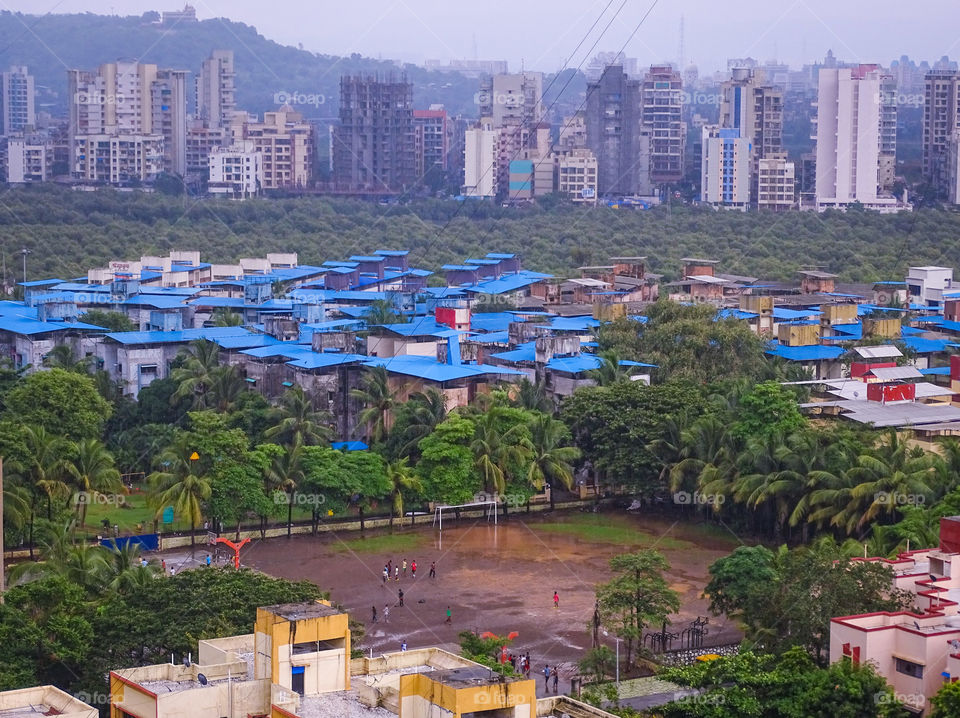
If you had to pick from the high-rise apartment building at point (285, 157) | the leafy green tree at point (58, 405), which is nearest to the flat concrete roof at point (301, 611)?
the leafy green tree at point (58, 405)

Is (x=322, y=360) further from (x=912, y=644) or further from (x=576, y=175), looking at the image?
(x=576, y=175)

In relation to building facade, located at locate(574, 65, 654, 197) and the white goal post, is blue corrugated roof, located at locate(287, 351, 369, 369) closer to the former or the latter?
the white goal post

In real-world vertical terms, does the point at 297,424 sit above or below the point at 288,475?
above

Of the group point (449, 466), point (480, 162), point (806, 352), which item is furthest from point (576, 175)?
point (449, 466)

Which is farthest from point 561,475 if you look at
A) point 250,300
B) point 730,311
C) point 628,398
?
point 250,300

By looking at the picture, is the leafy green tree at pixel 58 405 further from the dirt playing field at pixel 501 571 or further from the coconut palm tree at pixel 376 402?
Result: the dirt playing field at pixel 501 571

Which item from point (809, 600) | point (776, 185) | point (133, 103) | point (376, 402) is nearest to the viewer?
point (809, 600)

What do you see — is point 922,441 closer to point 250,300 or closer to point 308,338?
point 308,338
